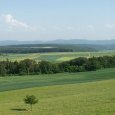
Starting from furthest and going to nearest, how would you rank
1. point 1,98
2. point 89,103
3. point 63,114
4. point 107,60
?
point 107,60 < point 1,98 < point 89,103 < point 63,114

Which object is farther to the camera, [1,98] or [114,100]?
[1,98]

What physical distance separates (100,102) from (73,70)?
283 ft

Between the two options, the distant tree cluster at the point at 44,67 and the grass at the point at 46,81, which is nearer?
the grass at the point at 46,81

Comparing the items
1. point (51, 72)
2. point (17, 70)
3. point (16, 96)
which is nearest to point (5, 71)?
point (17, 70)

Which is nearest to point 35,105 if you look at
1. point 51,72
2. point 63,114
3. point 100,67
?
point 63,114

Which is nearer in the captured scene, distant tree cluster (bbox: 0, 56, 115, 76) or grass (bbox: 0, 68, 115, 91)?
grass (bbox: 0, 68, 115, 91)

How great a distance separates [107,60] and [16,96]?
83.7 meters

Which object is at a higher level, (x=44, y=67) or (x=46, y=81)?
(x=44, y=67)

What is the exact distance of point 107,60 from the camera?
143 metres

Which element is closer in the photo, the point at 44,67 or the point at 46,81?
the point at 46,81

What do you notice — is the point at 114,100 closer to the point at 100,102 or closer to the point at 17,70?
the point at 100,102

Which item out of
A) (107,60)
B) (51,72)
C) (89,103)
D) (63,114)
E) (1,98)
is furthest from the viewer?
(107,60)

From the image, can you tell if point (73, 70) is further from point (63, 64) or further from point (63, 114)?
point (63, 114)

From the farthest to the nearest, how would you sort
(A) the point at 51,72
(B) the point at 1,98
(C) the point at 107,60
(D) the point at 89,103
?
1. (C) the point at 107,60
2. (A) the point at 51,72
3. (B) the point at 1,98
4. (D) the point at 89,103
